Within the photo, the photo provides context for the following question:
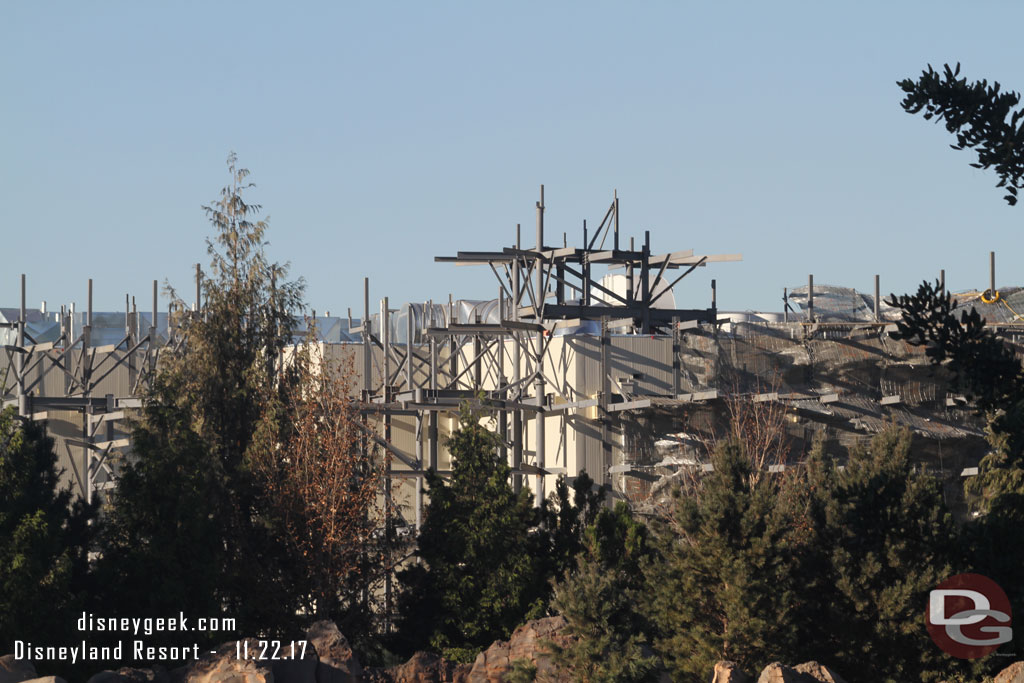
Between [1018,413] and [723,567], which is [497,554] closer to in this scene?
[723,567]

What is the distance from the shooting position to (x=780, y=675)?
18062mm

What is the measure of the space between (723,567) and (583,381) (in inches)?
512

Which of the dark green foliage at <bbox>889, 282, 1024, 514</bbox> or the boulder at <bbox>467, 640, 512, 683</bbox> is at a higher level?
the dark green foliage at <bbox>889, 282, 1024, 514</bbox>

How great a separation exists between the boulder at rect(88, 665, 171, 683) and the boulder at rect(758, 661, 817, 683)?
781 centimetres

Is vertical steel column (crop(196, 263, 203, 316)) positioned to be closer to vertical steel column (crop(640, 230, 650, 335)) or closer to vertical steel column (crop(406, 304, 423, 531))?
vertical steel column (crop(406, 304, 423, 531))

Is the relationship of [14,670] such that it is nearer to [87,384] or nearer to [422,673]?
[422,673]

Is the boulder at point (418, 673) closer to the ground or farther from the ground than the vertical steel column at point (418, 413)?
closer to the ground

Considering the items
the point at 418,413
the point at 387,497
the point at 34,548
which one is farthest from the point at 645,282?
the point at 34,548

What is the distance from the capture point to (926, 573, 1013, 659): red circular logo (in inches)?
770

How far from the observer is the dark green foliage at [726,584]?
20.7m

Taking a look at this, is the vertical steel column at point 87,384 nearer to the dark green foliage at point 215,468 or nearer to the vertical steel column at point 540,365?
the dark green foliage at point 215,468

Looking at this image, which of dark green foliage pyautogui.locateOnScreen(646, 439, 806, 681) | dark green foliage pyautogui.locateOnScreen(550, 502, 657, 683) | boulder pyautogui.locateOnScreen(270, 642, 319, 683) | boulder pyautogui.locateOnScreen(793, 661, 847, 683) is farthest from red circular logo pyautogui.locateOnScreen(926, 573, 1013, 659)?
boulder pyautogui.locateOnScreen(270, 642, 319, 683)

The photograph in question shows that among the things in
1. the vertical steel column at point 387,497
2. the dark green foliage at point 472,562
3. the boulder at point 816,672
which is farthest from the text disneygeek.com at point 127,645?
the boulder at point 816,672

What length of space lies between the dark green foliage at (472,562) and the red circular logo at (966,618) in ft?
20.9
